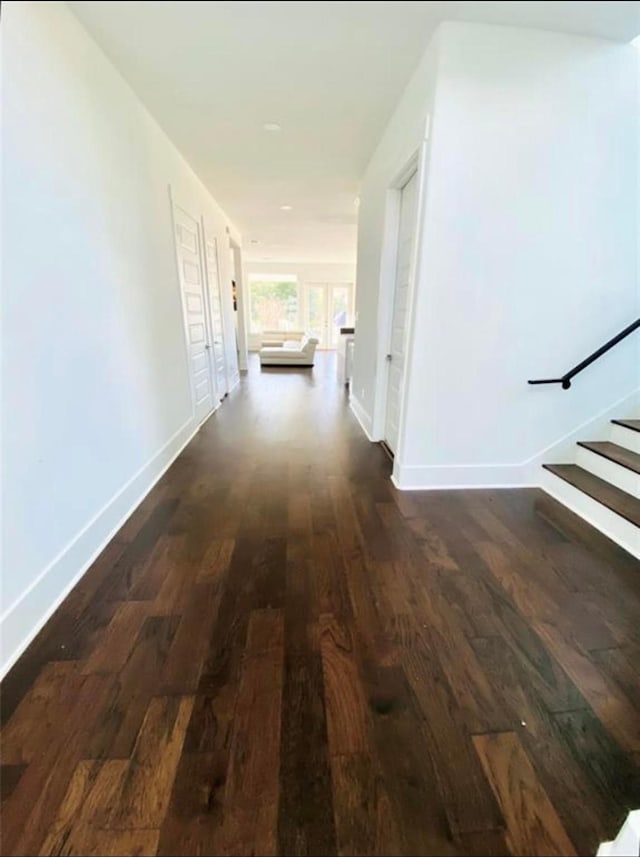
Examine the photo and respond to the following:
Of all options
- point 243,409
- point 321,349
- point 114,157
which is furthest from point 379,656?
point 321,349

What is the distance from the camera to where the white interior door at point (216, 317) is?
4.93 meters

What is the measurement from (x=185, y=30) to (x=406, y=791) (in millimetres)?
2058

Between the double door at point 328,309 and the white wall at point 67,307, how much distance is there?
10015 millimetres

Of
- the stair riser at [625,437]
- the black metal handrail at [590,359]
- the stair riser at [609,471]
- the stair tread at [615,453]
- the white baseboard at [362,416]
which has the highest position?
the black metal handrail at [590,359]

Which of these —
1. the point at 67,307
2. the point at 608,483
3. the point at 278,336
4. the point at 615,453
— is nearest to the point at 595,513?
the point at 608,483

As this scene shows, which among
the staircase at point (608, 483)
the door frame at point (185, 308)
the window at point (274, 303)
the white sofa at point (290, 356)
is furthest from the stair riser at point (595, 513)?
the window at point (274, 303)

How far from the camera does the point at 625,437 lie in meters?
2.74

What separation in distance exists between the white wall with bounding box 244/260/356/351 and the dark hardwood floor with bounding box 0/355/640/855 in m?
10.9

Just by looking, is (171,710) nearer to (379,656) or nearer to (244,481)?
(379,656)

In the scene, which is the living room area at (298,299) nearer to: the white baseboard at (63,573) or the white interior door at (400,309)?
the white interior door at (400,309)

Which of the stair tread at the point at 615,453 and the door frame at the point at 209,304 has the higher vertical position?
the door frame at the point at 209,304

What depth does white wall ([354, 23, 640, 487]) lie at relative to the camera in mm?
2252

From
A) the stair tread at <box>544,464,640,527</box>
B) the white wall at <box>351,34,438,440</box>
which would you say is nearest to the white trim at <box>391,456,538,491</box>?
the stair tread at <box>544,464,640,527</box>

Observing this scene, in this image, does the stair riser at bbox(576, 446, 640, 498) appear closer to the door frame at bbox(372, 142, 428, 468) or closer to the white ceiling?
the door frame at bbox(372, 142, 428, 468)
